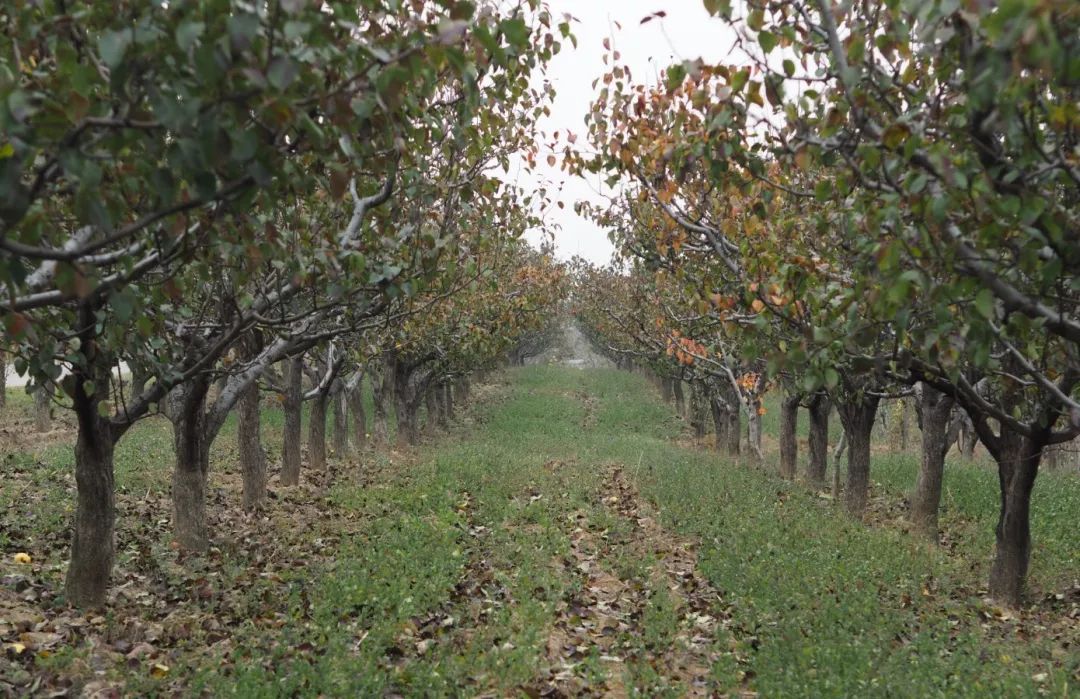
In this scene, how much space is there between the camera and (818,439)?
19.6 m

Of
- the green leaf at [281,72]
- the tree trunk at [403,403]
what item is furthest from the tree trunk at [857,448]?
the tree trunk at [403,403]

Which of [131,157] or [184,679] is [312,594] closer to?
[184,679]

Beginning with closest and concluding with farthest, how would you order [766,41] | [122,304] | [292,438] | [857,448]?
1. [122,304]
2. [766,41]
3. [857,448]
4. [292,438]

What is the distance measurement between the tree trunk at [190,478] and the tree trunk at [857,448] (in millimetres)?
11748

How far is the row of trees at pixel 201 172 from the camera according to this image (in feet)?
9.27

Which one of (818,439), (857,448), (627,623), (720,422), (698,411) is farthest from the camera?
(698,411)

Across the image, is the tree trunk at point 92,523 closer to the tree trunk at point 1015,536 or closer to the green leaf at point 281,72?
the green leaf at point 281,72

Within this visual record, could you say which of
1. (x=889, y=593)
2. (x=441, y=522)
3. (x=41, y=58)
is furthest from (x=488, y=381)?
(x=41, y=58)

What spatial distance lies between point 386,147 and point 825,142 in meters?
2.93

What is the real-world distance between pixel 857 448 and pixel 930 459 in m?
1.65

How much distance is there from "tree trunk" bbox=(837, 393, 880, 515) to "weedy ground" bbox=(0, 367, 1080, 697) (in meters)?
0.99

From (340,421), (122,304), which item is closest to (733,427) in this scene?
(340,421)

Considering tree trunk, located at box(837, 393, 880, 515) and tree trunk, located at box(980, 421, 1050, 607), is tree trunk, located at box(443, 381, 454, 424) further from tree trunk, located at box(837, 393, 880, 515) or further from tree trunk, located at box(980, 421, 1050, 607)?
tree trunk, located at box(980, 421, 1050, 607)

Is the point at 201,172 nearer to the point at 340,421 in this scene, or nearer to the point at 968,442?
the point at 340,421
